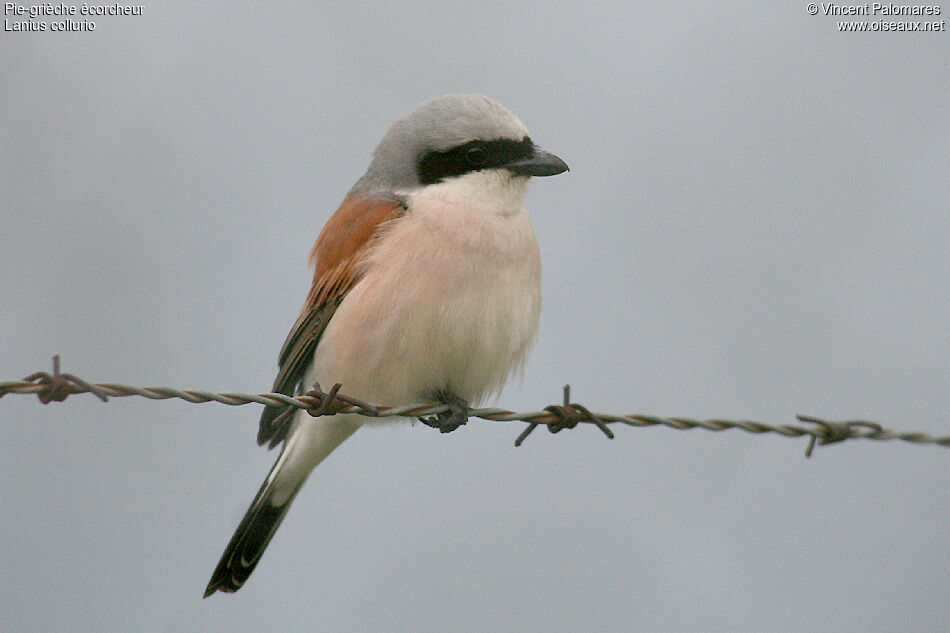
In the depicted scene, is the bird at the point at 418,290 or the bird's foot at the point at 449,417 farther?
the bird's foot at the point at 449,417

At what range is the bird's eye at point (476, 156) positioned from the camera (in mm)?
3412

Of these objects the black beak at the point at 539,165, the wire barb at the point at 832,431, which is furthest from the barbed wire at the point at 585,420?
the black beak at the point at 539,165

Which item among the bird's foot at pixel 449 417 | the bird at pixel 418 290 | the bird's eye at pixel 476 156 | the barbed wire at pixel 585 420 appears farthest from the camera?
the bird's eye at pixel 476 156

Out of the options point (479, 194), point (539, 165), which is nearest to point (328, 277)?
point (479, 194)

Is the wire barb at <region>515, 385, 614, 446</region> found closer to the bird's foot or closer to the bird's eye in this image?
the bird's foot

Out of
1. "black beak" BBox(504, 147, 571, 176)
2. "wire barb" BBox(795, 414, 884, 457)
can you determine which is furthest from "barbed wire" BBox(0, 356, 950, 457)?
"black beak" BBox(504, 147, 571, 176)

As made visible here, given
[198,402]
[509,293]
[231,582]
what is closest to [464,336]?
[509,293]

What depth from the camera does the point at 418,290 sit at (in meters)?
3.10

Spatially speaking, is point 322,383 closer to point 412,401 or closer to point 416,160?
point 412,401

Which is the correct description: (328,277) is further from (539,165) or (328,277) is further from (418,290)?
(539,165)

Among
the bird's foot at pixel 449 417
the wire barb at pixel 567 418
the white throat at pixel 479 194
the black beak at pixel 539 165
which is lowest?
the bird's foot at pixel 449 417

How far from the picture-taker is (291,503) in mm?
3713

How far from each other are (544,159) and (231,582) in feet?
6.07

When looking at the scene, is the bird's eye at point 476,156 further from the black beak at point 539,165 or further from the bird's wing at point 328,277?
the bird's wing at point 328,277
